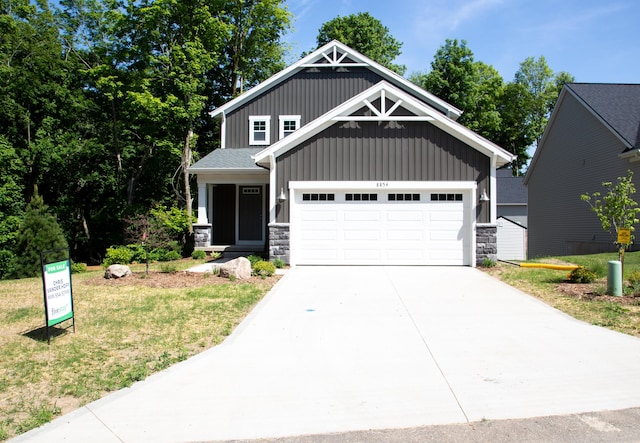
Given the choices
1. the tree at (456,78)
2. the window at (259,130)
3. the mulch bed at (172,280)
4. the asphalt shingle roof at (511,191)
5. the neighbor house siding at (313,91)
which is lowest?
the mulch bed at (172,280)

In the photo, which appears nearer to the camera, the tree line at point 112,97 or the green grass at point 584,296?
the green grass at point 584,296

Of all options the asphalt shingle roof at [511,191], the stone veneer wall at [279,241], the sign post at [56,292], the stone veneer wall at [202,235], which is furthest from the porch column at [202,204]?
the asphalt shingle roof at [511,191]

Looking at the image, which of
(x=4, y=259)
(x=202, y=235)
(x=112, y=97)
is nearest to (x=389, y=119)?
(x=202, y=235)

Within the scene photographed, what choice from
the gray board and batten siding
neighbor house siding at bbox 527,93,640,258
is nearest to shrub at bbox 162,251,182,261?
the gray board and batten siding

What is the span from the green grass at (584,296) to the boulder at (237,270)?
6391 millimetres

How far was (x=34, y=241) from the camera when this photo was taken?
15547mm

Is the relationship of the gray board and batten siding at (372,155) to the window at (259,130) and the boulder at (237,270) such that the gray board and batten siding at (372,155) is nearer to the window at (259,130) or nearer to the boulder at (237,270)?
the boulder at (237,270)

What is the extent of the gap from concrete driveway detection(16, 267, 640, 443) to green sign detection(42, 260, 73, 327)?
7.14 feet

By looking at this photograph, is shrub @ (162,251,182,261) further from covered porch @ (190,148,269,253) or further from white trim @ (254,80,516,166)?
white trim @ (254,80,516,166)

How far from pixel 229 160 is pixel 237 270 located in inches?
287

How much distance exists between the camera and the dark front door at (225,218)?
1914 cm

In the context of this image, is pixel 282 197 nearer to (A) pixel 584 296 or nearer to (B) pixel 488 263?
(B) pixel 488 263

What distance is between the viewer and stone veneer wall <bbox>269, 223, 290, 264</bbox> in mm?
13969

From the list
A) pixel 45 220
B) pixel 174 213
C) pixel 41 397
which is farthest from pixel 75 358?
pixel 174 213
